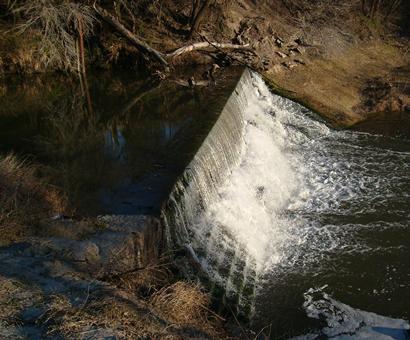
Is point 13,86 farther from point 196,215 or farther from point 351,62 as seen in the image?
point 351,62

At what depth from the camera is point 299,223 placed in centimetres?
884

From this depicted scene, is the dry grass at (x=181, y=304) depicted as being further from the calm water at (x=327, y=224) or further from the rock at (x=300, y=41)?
the rock at (x=300, y=41)

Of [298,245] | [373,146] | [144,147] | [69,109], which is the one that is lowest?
[298,245]

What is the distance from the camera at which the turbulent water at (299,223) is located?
689 centimetres

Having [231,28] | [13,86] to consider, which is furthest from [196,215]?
[231,28]

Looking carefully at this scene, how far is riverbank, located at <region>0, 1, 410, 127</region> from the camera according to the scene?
Answer: 46.4ft

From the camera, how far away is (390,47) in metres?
19.0

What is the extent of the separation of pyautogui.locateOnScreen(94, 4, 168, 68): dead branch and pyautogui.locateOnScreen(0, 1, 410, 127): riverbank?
0.30 metres

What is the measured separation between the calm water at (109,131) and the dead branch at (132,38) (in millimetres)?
815

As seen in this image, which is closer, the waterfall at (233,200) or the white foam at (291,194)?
the waterfall at (233,200)

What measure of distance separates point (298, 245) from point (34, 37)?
31.3ft

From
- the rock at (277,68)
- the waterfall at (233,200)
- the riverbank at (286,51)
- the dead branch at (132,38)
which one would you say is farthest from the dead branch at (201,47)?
the waterfall at (233,200)

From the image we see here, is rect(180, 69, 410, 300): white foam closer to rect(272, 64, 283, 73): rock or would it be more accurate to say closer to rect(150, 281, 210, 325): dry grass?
rect(150, 281, 210, 325): dry grass

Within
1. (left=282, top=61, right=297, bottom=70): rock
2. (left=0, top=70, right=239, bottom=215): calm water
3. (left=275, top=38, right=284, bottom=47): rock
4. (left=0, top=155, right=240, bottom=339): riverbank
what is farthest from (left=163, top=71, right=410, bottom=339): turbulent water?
(left=275, top=38, right=284, bottom=47): rock
